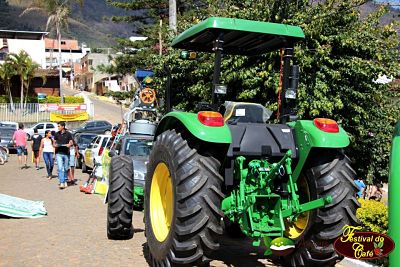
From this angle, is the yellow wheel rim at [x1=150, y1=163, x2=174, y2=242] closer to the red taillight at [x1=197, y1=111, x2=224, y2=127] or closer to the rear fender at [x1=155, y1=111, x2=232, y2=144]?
the rear fender at [x1=155, y1=111, x2=232, y2=144]

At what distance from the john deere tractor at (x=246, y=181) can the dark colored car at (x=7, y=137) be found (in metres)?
24.6

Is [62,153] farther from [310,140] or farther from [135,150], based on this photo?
[310,140]

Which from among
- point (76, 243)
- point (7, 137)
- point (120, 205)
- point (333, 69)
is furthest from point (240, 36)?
point (7, 137)

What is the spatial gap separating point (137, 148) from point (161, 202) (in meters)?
5.97

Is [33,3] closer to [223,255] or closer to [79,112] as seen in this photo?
[79,112]

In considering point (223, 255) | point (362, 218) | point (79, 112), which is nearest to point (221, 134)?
point (223, 255)

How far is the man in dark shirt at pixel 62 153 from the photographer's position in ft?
46.7

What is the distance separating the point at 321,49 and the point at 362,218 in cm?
411

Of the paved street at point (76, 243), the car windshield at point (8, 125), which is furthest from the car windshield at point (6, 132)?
the paved street at point (76, 243)

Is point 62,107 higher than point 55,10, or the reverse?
point 55,10

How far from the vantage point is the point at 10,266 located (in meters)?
6.10

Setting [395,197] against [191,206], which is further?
[191,206]

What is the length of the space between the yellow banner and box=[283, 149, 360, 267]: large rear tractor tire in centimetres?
3734

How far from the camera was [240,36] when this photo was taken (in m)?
6.21
